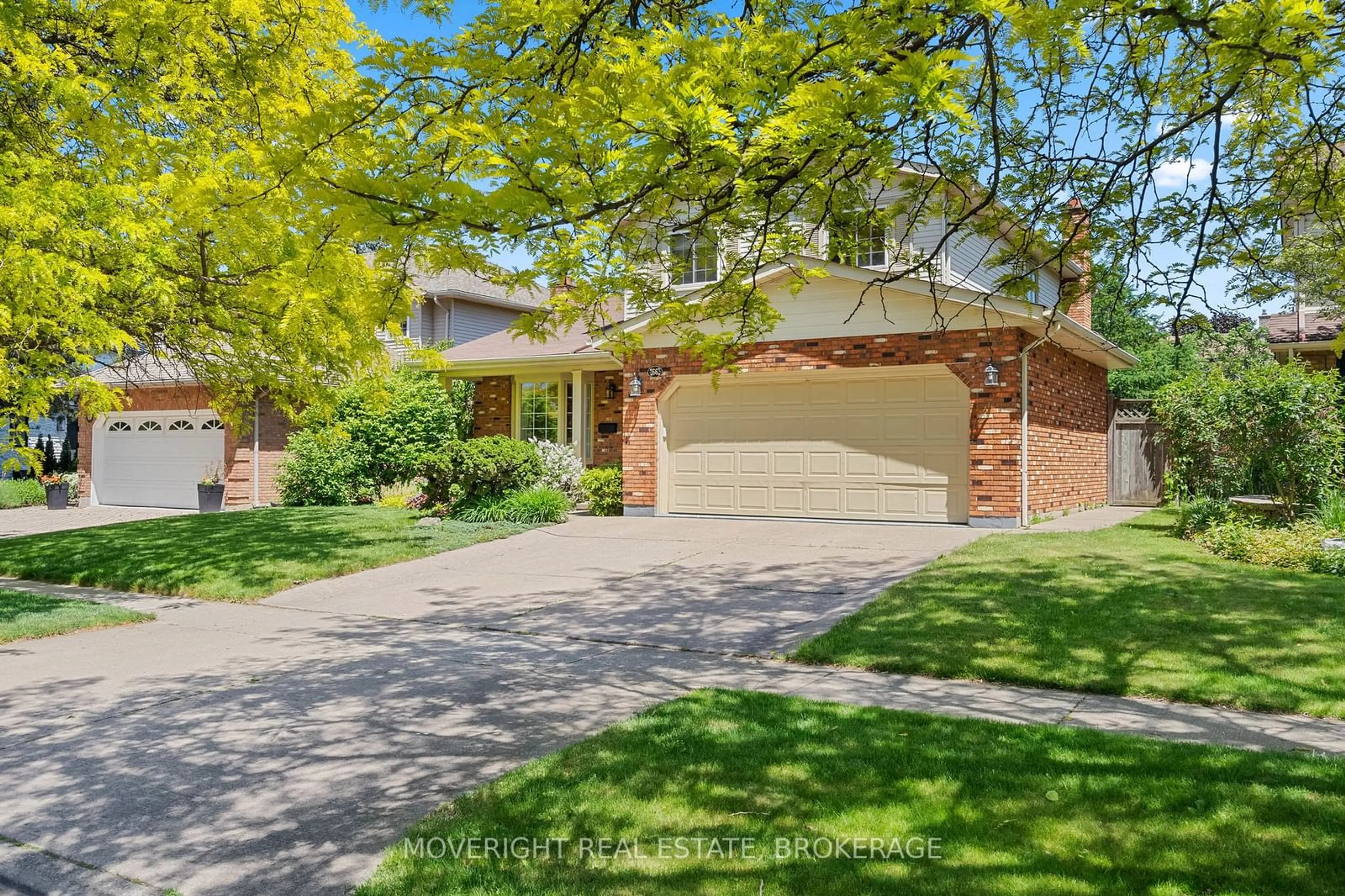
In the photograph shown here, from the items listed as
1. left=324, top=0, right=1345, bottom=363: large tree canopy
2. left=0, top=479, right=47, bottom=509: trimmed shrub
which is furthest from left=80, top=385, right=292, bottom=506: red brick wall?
left=324, top=0, right=1345, bottom=363: large tree canopy

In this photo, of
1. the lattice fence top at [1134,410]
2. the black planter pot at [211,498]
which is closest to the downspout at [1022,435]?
the lattice fence top at [1134,410]

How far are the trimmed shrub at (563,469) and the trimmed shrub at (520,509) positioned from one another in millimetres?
2119

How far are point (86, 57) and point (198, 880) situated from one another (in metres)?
9.03

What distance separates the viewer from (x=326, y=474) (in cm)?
1886

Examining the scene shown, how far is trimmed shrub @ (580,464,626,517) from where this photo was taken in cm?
1603

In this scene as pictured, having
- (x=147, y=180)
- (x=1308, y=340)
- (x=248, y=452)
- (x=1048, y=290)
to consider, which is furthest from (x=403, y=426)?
(x=1308, y=340)

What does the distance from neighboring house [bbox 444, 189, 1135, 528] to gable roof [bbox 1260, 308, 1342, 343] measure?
29.5 feet

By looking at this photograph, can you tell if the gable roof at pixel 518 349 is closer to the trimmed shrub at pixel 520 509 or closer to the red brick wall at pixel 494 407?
the red brick wall at pixel 494 407

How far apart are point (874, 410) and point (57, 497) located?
65.9 ft

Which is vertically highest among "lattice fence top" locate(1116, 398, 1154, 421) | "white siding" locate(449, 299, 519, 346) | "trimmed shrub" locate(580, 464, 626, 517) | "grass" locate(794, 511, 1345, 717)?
"white siding" locate(449, 299, 519, 346)

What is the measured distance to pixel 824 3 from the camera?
496 centimetres

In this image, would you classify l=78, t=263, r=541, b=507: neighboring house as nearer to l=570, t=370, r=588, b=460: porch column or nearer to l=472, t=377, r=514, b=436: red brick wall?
l=472, t=377, r=514, b=436: red brick wall

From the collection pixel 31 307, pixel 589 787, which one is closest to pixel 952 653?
pixel 589 787

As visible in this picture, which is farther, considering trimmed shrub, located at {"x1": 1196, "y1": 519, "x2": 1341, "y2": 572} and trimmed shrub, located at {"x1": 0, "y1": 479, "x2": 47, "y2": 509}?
trimmed shrub, located at {"x1": 0, "y1": 479, "x2": 47, "y2": 509}
